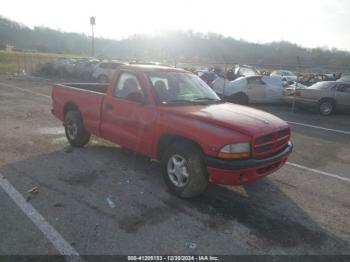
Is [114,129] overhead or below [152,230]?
overhead

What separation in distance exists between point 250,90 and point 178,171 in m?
10.9

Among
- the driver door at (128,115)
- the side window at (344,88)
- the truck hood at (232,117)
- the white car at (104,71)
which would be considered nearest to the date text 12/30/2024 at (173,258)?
the truck hood at (232,117)

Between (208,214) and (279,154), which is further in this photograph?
(279,154)

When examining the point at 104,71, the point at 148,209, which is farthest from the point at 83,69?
the point at 148,209

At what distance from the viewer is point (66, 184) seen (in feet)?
16.8

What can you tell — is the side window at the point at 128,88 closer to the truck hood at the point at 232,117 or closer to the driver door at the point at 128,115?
the driver door at the point at 128,115

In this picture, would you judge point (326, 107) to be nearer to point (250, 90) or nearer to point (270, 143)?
point (250, 90)

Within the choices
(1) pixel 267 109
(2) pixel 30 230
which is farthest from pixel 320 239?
(1) pixel 267 109

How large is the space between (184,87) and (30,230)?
317 cm

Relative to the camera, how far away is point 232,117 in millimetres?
4656

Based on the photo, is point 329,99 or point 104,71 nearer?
point 329,99

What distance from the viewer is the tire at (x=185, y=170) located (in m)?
4.50

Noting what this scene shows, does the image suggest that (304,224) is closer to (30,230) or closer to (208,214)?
(208,214)

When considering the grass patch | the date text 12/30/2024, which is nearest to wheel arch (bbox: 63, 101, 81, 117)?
the date text 12/30/2024
